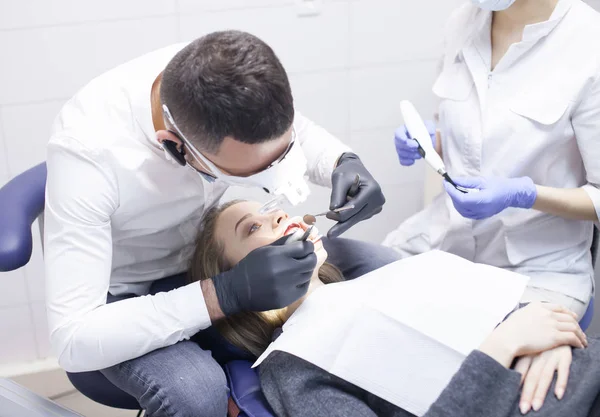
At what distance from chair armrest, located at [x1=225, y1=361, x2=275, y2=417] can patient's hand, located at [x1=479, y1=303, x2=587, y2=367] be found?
47 cm

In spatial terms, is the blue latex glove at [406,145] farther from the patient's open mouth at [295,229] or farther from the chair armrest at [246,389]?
the chair armrest at [246,389]

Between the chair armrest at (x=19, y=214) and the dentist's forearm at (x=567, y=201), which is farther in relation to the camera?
the dentist's forearm at (x=567, y=201)

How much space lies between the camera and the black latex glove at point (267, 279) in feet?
4.90

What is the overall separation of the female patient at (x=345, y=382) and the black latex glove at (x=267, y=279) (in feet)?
0.40

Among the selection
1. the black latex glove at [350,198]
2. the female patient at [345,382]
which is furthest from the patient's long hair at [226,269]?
the black latex glove at [350,198]

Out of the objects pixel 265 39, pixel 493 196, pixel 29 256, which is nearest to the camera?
pixel 29 256

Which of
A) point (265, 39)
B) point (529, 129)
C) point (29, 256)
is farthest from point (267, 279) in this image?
point (265, 39)

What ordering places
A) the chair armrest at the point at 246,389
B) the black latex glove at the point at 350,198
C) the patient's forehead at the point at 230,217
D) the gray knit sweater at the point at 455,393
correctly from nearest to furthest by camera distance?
the gray knit sweater at the point at 455,393
the chair armrest at the point at 246,389
the black latex glove at the point at 350,198
the patient's forehead at the point at 230,217

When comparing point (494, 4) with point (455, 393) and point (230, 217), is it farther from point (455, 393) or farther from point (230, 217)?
point (455, 393)

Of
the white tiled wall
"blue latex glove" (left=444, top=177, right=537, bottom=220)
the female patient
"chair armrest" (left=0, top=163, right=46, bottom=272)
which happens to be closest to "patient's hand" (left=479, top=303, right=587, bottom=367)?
the female patient

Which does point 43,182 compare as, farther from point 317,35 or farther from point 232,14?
point 317,35

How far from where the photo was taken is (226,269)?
1778 millimetres

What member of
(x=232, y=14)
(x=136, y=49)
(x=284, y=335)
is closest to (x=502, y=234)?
(x=284, y=335)

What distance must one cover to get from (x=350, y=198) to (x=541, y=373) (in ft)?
1.94
